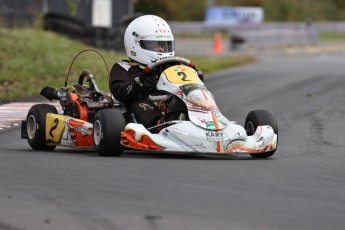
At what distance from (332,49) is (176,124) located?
35.6 m

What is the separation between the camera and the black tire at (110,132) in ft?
30.6

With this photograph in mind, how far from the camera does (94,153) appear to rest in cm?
1016

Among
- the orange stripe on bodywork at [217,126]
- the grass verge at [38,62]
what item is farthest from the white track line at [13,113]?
the orange stripe on bodywork at [217,126]

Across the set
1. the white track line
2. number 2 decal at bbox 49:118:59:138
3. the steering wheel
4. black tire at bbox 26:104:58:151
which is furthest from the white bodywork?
the white track line

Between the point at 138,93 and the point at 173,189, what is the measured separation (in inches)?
109

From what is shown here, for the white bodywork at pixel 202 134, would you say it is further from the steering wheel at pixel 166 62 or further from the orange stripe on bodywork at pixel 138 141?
the steering wheel at pixel 166 62

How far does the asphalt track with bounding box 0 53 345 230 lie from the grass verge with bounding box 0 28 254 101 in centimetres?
704

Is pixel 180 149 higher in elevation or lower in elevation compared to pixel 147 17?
→ lower

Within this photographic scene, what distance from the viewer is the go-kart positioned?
9288 millimetres

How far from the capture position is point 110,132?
9.32 metres

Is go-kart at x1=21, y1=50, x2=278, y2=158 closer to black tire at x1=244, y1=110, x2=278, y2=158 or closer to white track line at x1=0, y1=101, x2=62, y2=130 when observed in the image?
black tire at x1=244, y1=110, x2=278, y2=158

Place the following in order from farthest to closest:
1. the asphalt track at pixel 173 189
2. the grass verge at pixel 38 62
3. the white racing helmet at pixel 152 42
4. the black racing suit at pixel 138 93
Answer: the grass verge at pixel 38 62
the white racing helmet at pixel 152 42
the black racing suit at pixel 138 93
the asphalt track at pixel 173 189

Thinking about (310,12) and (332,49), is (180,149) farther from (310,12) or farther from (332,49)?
(310,12)

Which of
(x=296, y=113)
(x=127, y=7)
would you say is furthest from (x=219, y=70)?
(x=296, y=113)
